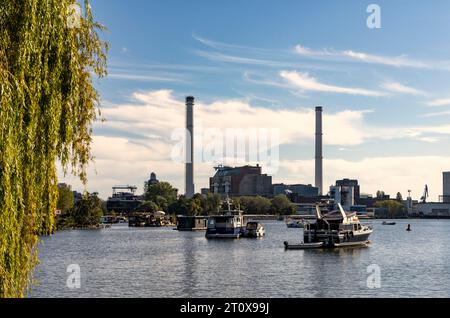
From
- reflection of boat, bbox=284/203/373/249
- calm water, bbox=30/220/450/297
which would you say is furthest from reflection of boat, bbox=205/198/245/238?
calm water, bbox=30/220/450/297

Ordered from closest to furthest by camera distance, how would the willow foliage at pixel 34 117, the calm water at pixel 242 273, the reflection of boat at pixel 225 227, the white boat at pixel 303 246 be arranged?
the willow foliage at pixel 34 117, the calm water at pixel 242 273, the white boat at pixel 303 246, the reflection of boat at pixel 225 227

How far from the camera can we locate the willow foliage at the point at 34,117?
17.2 metres

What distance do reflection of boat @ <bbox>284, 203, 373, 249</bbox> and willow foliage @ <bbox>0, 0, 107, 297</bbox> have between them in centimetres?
8427

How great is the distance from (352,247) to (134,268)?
49152mm

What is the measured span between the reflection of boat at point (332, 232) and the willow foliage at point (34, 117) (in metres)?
84.3

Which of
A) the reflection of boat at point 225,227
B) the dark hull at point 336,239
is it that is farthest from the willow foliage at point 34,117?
the reflection of boat at point 225,227

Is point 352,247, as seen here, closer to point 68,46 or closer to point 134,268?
point 134,268

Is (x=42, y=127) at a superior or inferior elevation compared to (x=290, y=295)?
superior

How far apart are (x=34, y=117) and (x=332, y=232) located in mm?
89713

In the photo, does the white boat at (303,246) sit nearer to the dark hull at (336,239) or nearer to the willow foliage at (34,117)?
the dark hull at (336,239)

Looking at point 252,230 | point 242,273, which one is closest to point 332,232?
point 242,273

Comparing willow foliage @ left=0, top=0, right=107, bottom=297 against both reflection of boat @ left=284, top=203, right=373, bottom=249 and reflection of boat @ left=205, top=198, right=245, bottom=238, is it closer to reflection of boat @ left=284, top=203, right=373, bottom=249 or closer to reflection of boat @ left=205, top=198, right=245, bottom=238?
reflection of boat @ left=284, top=203, right=373, bottom=249
